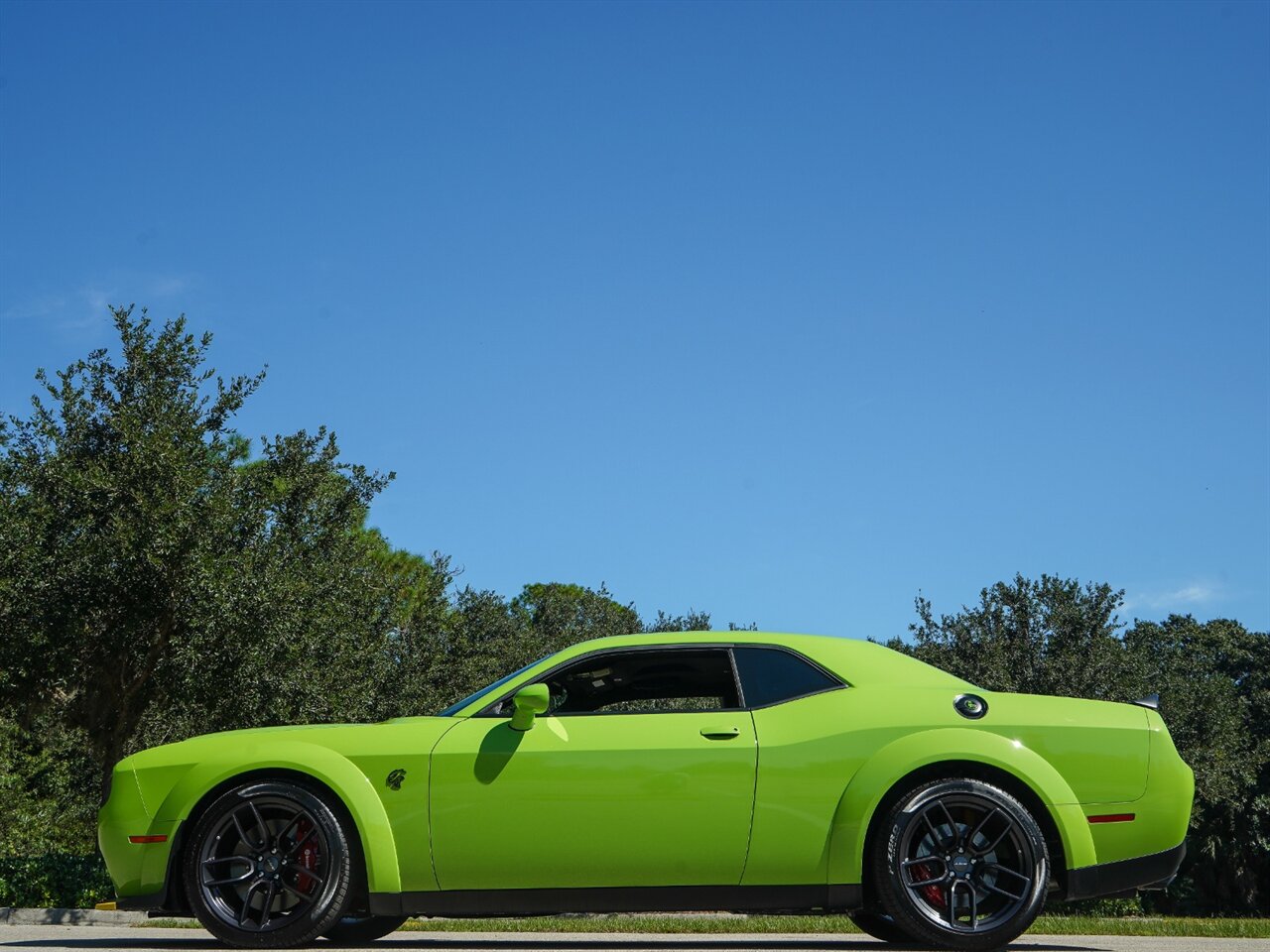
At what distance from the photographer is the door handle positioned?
21.1ft

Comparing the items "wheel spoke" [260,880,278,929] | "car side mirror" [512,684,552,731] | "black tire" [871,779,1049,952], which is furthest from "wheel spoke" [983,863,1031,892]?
"wheel spoke" [260,880,278,929]

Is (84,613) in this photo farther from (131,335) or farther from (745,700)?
(745,700)

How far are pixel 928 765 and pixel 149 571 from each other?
1420cm

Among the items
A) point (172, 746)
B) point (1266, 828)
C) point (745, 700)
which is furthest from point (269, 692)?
point (1266, 828)

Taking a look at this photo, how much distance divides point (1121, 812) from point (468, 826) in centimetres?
329

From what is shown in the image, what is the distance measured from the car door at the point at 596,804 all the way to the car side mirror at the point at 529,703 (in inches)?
3.3

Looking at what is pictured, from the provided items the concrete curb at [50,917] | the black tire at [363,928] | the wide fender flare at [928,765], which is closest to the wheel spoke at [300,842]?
the black tire at [363,928]

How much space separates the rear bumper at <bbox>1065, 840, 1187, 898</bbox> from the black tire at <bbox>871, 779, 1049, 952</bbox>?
0.20 meters

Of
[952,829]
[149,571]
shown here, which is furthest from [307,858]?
[149,571]

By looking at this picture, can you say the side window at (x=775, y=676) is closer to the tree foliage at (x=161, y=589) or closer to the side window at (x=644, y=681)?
the side window at (x=644, y=681)

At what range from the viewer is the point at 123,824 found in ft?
22.0

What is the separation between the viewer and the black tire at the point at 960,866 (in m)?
6.28

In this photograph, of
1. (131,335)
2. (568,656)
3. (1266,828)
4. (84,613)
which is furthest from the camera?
(1266,828)

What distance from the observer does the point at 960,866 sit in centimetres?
637
